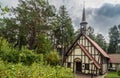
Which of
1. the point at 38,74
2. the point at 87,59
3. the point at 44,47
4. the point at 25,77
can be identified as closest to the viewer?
the point at 25,77

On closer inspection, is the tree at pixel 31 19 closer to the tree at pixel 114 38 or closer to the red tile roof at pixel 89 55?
the red tile roof at pixel 89 55

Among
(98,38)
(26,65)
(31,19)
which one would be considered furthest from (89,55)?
(98,38)

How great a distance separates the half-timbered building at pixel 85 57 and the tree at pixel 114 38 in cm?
3520

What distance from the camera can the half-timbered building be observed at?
34750mm

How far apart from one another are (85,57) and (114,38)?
42.0 meters

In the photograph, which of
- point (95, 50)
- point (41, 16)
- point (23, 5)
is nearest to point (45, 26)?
point (41, 16)

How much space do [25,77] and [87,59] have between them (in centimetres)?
2983

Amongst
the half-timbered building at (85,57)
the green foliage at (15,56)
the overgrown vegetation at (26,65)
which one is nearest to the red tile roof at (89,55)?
the half-timbered building at (85,57)

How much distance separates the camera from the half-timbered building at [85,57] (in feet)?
114

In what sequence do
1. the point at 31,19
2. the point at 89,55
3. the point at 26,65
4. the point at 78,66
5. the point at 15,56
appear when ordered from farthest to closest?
the point at 31,19
the point at 78,66
the point at 89,55
the point at 15,56
the point at 26,65

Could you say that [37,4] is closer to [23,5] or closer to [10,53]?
[23,5]

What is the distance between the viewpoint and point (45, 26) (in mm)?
40188

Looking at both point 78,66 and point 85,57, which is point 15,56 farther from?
point 78,66

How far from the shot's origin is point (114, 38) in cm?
7506
